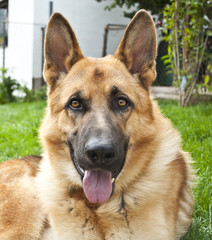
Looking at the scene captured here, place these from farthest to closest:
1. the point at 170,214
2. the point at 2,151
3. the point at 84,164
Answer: the point at 2,151 → the point at 170,214 → the point at 84,164

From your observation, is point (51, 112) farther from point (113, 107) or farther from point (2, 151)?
point (2, 151)

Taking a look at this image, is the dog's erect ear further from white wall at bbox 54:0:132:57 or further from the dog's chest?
white wall at bbox 54:0:132:57

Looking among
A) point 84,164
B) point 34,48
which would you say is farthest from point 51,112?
point 34,48

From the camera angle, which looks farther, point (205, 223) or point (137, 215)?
point (205, 223)

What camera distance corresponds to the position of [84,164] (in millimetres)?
2289

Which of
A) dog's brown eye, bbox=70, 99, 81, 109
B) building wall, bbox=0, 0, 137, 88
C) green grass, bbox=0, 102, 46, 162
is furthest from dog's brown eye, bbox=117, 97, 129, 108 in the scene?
building wall, bbox=0, 0, 137, 88

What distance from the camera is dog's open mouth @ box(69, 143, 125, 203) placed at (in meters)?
2.36

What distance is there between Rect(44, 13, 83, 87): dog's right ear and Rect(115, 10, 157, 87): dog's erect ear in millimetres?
369

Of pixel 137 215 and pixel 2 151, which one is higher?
pixel 137 215

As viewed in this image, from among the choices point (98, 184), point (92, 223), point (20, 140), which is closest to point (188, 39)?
point (20, 140)

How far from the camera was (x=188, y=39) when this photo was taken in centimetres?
673

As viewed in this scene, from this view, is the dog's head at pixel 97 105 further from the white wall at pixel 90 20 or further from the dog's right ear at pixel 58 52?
the white wall at pixel 90 20

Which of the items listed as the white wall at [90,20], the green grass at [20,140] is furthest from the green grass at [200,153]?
the white wall at [90,20]

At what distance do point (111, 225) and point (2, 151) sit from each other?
9.27 feet
